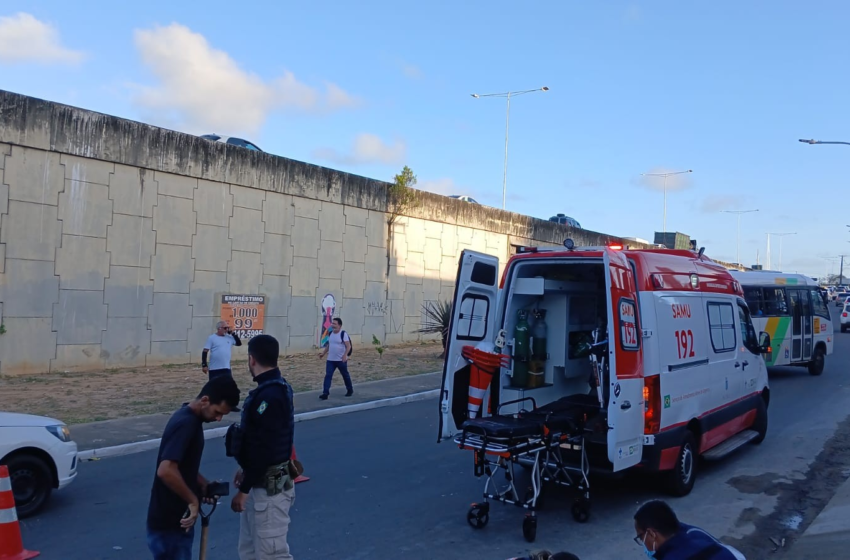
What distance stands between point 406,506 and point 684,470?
3.03m

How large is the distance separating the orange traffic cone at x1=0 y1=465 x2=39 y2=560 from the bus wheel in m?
18.9

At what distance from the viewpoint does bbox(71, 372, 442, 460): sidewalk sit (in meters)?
9.96

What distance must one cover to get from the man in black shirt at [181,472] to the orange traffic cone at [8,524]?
2.04 metres

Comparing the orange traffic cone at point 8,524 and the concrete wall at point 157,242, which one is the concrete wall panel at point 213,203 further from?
the orange traffic cone at point 8,524

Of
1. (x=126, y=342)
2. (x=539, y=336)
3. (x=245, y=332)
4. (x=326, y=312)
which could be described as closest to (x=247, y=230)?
(x=245, y=332)

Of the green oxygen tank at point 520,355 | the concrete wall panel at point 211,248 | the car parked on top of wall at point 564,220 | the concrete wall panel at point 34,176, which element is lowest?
the green oxygen tank at point 520,355

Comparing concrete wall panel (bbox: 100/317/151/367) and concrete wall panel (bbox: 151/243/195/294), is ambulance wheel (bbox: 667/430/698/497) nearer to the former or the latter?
concrete wall panel (bbox: 100/317/151/367)

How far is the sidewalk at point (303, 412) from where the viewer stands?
392 inches

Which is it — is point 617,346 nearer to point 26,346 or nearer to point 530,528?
point 530,528

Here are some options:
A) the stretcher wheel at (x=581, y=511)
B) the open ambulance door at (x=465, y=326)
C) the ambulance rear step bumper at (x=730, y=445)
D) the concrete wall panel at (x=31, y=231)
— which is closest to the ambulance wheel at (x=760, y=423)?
the ambulance rear step bumper at (x=730, y=445)

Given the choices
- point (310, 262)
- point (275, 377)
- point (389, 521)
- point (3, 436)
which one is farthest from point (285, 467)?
point (310, 262)

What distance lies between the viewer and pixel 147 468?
8.95m

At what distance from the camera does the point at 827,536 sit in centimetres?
653

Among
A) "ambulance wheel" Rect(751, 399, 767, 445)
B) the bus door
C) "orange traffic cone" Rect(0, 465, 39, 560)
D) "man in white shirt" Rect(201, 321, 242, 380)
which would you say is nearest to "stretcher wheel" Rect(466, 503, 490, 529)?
"orange traffic cone" Rect(0, 465, 39, 560)
